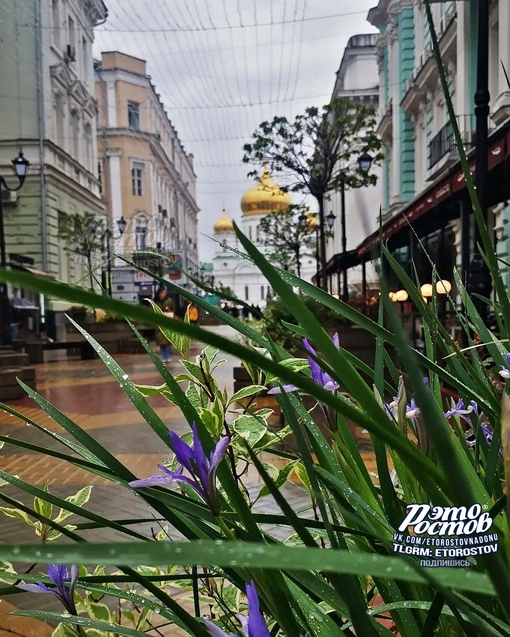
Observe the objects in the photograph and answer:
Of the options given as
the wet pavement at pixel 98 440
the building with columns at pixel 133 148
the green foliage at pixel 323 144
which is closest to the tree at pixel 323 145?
the green foliage at pixel 323 144

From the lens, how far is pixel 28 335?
58.7 ft

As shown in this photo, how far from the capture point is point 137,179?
3494 centimetres

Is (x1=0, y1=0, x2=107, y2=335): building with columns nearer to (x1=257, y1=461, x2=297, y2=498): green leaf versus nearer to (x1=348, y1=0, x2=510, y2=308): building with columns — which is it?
(x1=348, y1=0, x2=510, y2=308): building with columns

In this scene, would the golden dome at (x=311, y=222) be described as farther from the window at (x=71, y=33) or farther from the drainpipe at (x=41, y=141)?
the window at (x=71, y=33)

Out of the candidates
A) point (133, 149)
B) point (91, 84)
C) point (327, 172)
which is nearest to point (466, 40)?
point (327, 172)

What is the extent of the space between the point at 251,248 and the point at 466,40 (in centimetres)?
1463

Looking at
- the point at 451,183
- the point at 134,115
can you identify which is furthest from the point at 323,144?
the point at 134,115

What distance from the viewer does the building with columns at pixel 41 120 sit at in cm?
1914

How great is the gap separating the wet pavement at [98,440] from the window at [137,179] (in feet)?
79.9

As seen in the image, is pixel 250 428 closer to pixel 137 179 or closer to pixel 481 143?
pixel 481 143

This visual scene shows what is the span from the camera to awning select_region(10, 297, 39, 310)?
18427 mm

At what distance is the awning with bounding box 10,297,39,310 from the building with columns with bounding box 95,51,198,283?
604cm

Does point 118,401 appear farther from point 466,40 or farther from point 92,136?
point 92,136

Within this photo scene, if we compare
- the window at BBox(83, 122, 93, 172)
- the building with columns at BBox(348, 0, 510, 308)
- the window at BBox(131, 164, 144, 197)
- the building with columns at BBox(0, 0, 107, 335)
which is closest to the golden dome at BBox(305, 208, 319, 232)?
the building with columns at BBox(348, 0, 510, 308)
